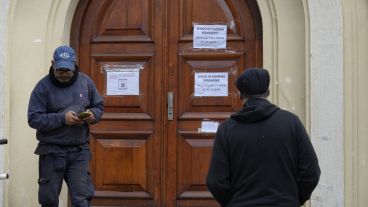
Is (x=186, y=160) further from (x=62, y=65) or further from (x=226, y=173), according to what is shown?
(x=226, y=173)

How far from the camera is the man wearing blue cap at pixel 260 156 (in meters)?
3.66

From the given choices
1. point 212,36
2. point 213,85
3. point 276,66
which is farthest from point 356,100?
point 212,36

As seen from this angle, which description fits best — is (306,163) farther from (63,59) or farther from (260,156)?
(63,59)

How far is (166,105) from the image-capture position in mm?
6457

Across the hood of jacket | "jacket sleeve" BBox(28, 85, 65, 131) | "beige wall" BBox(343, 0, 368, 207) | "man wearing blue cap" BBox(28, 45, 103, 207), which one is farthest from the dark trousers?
"beige wall" BBox(343, 0, 368, 207)

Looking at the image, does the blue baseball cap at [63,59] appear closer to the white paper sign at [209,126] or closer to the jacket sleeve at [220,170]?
the white paper sign at [209,126]

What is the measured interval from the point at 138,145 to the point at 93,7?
144 cm

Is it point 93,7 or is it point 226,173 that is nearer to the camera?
point 226,173

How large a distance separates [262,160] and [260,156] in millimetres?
24

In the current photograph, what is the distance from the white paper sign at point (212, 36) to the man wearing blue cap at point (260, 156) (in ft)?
8.76

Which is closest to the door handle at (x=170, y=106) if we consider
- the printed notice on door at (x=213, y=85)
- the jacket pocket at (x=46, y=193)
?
the printed notice on door at (x=213, y=85)

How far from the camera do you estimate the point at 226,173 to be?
3752mm

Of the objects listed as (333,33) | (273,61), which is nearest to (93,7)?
(273,61)

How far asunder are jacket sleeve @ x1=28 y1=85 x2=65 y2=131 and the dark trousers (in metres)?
Answer: 0.25
